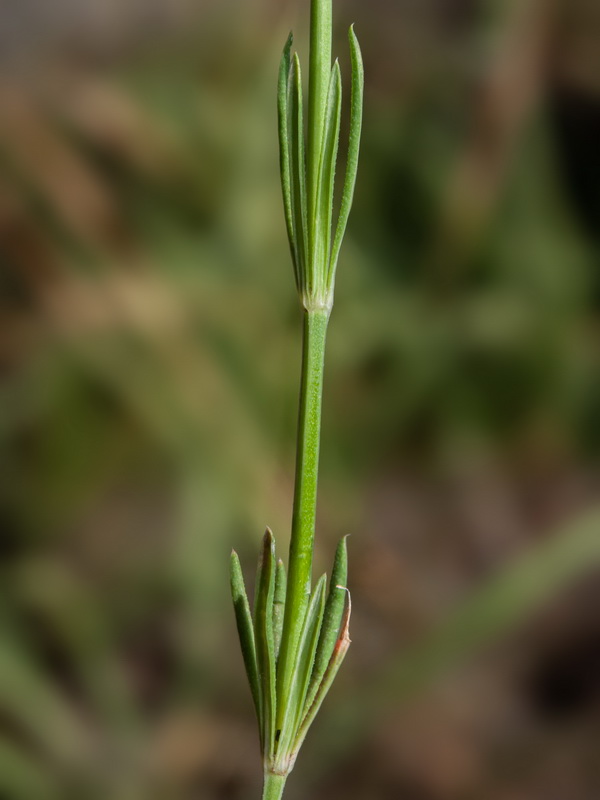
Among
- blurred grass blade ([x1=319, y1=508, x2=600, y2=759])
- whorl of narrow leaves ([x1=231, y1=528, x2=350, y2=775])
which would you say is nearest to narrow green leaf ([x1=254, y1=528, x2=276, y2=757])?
whorl of narrow leaves ([x1=231, y1=528, x2=350, y2=775])

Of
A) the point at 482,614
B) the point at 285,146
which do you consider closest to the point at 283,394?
the point at 482,614

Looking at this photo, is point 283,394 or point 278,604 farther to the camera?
point 283,394

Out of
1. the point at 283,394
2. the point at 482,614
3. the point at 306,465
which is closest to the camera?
the point at 306,465

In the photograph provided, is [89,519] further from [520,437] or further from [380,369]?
[520,437]

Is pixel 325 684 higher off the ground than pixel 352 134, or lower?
lower

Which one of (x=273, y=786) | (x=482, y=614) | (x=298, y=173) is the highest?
(x=298, y=173)

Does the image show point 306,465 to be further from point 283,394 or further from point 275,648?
point 283,394

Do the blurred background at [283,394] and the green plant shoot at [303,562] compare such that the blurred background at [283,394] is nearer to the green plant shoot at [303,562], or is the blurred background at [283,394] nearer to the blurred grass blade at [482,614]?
the blurred grass blade at [482,614]

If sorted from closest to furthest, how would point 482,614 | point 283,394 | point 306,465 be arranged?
point 306,465
point 482,614
point 283,394

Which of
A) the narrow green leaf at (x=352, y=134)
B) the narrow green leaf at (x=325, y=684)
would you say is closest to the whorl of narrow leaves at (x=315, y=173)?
the narrow green leaf at (x=352, y=134)
